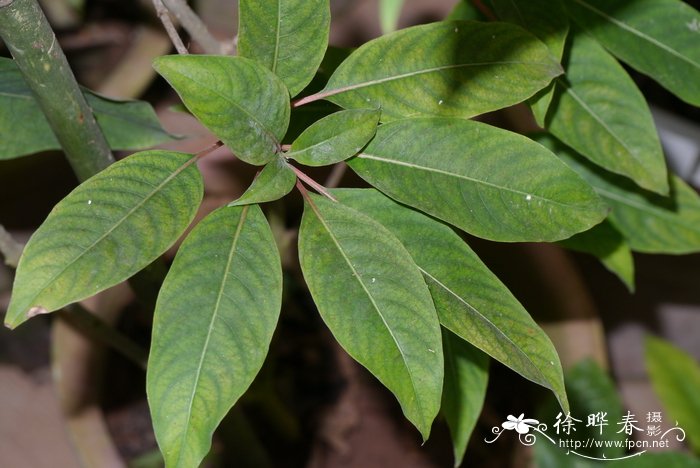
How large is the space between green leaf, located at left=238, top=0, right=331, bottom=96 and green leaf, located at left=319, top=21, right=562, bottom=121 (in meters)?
0.05

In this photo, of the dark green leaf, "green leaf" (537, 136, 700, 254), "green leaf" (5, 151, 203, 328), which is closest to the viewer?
"green leaf" (5, 151, 203, 328)

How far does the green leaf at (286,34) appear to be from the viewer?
665 mm

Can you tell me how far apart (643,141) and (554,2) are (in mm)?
197

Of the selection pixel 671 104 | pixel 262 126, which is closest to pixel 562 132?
pixel 262 126

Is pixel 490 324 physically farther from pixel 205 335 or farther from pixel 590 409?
pixel 590 409

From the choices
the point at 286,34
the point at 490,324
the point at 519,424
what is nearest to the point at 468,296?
the point at 490,324

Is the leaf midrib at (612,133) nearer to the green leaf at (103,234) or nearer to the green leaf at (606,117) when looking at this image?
the green leaf at (606,117)

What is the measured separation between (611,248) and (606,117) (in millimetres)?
181

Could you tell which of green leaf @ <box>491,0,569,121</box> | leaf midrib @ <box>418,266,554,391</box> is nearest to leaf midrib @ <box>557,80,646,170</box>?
green leaf @ <box>491,0,569,121</box>

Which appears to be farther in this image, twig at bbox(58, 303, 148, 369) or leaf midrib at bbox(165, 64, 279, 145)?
twig at bbox(58, 303, 148, 369)

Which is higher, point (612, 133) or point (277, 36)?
point (277, 36)

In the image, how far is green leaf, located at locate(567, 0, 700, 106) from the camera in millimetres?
863

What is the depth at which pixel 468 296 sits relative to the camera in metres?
0.67

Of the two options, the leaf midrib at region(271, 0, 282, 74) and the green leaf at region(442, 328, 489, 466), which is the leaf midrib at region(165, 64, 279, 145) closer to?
the leaf midrib at region(271, 0, 282, 74)
